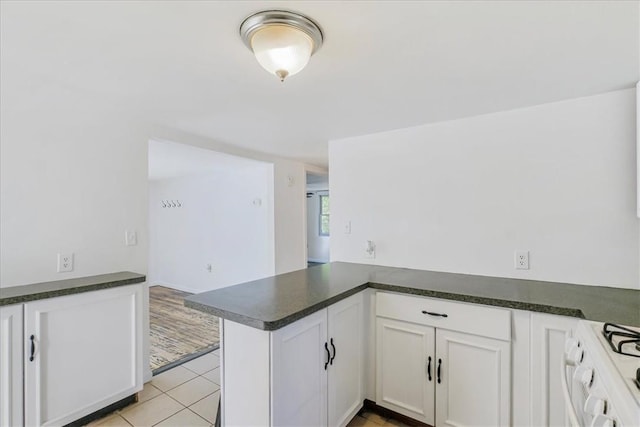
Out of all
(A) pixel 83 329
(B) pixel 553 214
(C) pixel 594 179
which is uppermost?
(C) pixel 594 179

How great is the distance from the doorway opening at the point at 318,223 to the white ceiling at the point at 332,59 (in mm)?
5601

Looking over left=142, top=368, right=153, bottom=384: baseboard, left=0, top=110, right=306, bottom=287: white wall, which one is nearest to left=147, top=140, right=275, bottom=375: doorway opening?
left=142, top=368, right=153, bottom=384: baseboard

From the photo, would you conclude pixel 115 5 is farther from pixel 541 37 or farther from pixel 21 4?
pixel 541 37

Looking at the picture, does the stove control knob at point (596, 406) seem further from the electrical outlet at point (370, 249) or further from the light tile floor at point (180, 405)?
the electrical outlet at point (370, 249)

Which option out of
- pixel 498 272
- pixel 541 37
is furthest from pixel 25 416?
pixel 541 37

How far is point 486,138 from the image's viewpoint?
2.20 m

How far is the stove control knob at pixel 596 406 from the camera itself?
0.85 meters

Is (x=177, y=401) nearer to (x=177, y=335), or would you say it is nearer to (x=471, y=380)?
(x=177, y=335)

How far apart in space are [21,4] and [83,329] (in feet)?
5.35

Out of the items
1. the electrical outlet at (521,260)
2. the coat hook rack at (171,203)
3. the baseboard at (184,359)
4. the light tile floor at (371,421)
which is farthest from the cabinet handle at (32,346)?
the coat hook rack at (171,203)

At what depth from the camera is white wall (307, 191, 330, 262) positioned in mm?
7977

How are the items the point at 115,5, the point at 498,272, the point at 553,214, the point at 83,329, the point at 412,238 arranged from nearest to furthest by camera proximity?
the point at 115,5
the point at 83,329
the point at 553,214
the point at 498,272
the point at 412,238

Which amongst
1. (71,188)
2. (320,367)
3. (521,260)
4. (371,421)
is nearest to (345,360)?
(320,367)

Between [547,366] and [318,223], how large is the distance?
6705mm
